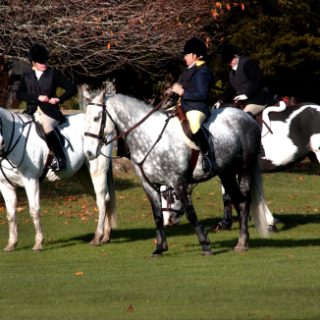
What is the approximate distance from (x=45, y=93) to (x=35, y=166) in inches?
45.2

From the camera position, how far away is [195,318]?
1197 centimetres

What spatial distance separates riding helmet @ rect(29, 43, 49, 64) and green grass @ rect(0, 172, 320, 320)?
115 inches

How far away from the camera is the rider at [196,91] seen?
17.1 meters

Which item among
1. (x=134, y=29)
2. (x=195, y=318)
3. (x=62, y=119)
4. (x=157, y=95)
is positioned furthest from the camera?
(x=157, y=95)

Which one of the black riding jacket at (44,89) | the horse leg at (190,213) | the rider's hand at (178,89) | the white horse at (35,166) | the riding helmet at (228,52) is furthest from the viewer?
the riding helmet at (228,52)

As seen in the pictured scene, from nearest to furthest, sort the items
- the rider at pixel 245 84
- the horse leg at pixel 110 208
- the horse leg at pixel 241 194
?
the horse leg at pixel 241 194 < the horse leg at pixel 110 208 < the rider at pixel 245 84

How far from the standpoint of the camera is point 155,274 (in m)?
15.5

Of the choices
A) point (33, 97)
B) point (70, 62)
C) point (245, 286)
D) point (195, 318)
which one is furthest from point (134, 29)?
point (195, 318)

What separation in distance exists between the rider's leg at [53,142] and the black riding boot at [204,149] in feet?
9.45

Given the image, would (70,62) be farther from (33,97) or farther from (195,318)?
(195,318)

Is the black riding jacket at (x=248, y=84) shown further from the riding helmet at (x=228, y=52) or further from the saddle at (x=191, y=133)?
the saddle at (x=191, y=133)

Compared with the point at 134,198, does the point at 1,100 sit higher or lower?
higher

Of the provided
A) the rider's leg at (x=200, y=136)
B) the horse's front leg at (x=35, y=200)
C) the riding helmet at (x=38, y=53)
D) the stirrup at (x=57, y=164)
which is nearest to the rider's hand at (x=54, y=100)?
the riding helmet at (x=38, y=53)

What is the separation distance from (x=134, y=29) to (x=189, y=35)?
2.29 metres
